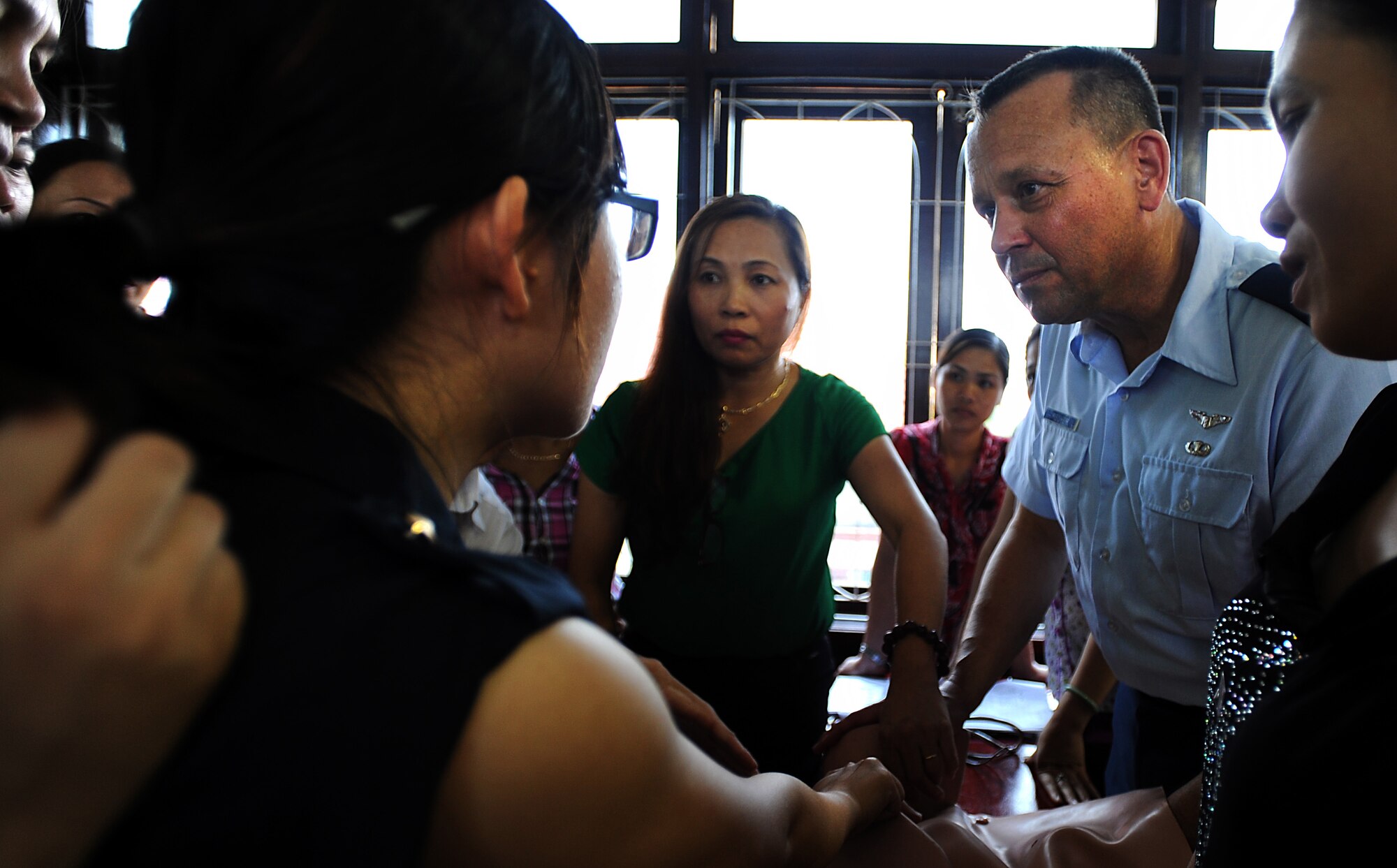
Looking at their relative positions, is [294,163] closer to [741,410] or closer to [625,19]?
[741,410]

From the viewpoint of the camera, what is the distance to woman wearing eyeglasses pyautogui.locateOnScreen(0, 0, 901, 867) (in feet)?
1.55

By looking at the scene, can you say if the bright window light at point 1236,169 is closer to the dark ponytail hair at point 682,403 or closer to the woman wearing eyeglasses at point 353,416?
the dark ponytail hair at point 682,403

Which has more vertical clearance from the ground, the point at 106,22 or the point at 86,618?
the point at 106,22

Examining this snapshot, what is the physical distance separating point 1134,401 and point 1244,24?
11.1 ft

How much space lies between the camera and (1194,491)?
141 cm

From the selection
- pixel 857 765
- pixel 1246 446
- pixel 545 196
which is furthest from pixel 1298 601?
pixel 545 196

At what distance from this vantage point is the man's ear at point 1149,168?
1.57 meters

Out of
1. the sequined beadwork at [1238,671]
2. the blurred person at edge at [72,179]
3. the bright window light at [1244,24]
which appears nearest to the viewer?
the sequined beadwork at [1238,671]

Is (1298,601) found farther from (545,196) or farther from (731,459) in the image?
(731,459)

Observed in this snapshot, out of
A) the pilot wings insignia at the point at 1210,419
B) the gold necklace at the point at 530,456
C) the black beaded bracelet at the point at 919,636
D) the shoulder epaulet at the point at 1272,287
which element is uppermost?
the shoulder epaulet at the point at 1272,287

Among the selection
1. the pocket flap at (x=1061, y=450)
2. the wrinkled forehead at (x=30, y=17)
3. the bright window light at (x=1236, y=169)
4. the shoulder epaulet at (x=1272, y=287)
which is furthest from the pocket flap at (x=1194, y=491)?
the bright window light at (x=1236, y=169)

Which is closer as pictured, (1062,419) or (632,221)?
(632,221)

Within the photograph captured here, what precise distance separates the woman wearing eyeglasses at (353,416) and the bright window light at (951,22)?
373cm

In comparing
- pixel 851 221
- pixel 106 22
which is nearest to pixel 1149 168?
pixel 851 221
